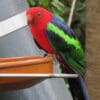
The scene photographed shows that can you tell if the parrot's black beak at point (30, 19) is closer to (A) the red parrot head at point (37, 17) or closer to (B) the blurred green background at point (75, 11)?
(A) the red parrot head at point (37, 17)

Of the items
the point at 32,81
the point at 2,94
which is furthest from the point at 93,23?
the point at 32,81

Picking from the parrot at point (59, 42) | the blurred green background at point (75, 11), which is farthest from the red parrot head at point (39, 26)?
the blurred green background at point (75, 11)

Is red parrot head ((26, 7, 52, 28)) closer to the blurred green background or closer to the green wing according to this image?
the green wing

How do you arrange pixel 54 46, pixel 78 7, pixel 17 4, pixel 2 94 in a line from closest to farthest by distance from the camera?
pixel 54 46 → pixel 2 94 → pixel 17 4 → pixel 78 7

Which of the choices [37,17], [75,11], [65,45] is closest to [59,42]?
[65,45]

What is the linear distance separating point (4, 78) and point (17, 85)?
0.43 feet

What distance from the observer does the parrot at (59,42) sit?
271 cm

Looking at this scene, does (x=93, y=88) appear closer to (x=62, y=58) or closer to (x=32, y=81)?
(x=62, y=58)

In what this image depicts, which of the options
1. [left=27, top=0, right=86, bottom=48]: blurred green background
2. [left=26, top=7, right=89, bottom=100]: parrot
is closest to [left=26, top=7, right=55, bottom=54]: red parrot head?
[left=26, top=7, right=89, bottom=100]: parrot

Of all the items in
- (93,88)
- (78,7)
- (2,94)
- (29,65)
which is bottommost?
(78,7)

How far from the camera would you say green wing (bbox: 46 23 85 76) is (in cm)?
274

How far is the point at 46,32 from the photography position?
2752 mm

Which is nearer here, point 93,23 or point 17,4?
point 93,23

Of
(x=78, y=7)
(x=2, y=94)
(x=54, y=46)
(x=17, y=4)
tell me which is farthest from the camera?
(x=78, y=7)
